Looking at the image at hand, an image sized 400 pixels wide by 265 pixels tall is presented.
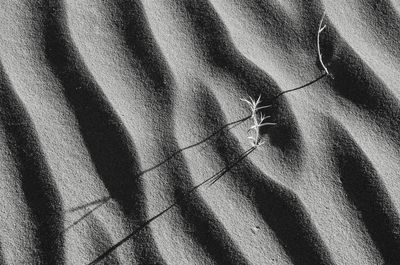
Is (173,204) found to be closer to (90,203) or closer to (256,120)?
(90,203)

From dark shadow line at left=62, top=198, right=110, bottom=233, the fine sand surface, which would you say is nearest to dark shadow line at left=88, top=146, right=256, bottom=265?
the fine sand surface

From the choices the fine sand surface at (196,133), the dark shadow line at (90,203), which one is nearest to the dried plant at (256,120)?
the fine sand surface at (196,133)

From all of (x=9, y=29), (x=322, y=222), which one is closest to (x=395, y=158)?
(x=322, y=222)

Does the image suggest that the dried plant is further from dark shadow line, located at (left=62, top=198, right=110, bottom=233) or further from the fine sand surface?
dark shadow line, located at (left=62, top=198, right=110, bottom=233)

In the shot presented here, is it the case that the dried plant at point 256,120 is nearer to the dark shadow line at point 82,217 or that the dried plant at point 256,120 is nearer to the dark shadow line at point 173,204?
the dark shadow line at point 173,204

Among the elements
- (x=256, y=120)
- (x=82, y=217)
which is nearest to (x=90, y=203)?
(x=82, y=217)

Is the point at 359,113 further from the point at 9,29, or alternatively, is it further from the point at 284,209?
the point at 9,29
